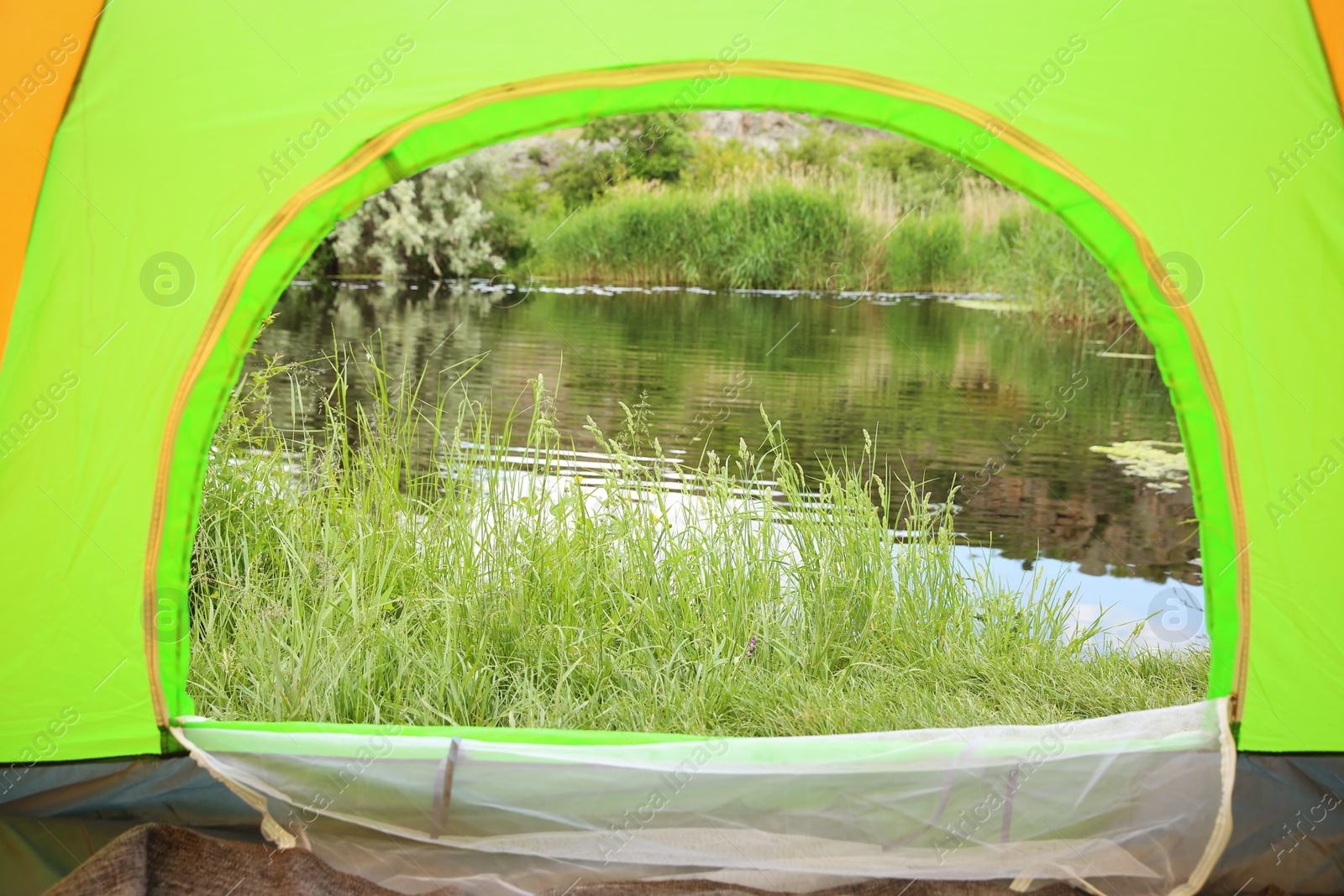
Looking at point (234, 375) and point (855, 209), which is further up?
point (855, 209)

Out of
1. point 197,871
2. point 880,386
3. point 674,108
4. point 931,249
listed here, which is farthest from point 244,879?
point 931,249

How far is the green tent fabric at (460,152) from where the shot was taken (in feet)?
5.33

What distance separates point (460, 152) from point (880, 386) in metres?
5.28

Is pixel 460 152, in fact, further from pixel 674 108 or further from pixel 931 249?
pixel 931 249

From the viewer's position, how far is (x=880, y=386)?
6672mm

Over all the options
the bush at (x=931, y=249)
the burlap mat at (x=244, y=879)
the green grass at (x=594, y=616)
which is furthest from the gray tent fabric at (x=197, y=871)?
the bush at (x=931, y=249)

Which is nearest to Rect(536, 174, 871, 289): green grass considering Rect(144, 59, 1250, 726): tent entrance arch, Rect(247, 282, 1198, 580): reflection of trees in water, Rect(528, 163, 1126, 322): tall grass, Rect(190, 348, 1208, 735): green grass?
Rect(528, 163, 1126, 322): tall grass

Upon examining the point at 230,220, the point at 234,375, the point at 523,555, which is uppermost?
the point at 230,220

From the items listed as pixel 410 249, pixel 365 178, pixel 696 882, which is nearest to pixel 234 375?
pixel 365 178

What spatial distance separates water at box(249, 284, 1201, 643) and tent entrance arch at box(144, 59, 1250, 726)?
823mm

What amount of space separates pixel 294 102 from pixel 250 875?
124 cm

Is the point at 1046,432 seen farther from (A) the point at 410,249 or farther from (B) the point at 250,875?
(A) the point at 410,249

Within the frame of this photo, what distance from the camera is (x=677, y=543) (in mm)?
2668

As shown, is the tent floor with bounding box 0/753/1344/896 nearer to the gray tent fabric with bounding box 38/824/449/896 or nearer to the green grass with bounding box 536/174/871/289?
the gray tent fabric with bounding box 38/824/449/896
